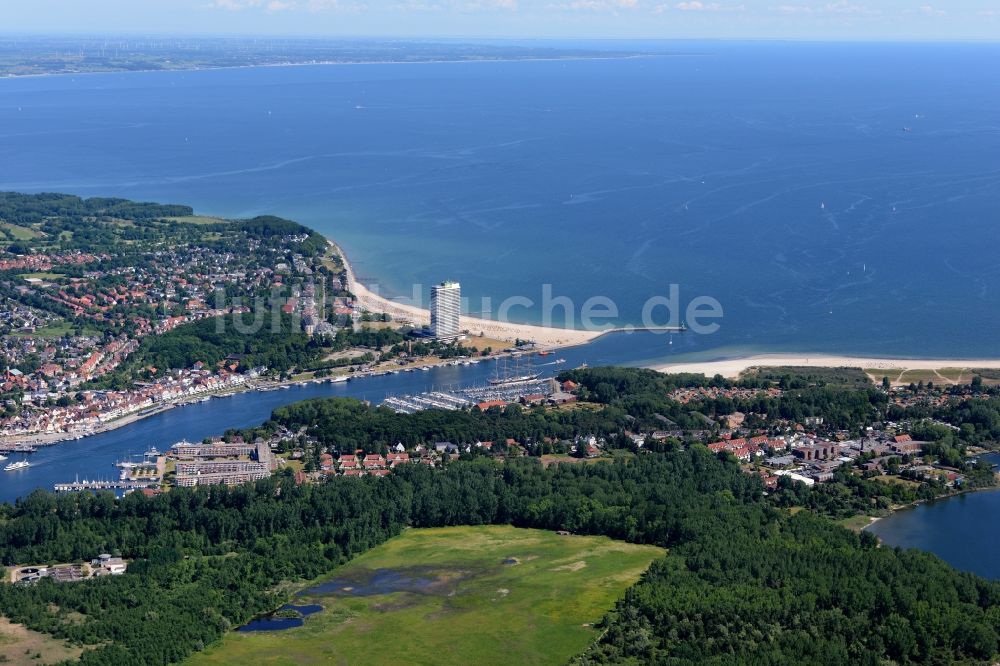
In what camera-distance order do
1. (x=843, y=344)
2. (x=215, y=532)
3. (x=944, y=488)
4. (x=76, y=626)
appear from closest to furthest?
(x=76, y=626) < (x=215, y=532) < (x=944, y=488) < (x=843, y=344)

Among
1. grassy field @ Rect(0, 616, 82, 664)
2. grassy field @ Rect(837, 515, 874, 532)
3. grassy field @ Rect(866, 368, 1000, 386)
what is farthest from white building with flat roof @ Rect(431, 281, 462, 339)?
grassy field @ Rect(0, 616, 82, 664)

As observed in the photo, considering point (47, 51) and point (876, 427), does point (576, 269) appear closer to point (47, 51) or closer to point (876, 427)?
point (876, 427)

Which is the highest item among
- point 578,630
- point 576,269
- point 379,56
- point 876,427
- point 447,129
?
point 379,56

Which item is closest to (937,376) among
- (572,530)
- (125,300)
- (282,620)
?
(572,530)

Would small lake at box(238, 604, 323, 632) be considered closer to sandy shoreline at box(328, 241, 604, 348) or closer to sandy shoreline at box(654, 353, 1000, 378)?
sandy shoreline at box(654, 353, 1000, 378)

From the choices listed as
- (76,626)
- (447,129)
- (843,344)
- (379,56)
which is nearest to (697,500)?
(76,626)

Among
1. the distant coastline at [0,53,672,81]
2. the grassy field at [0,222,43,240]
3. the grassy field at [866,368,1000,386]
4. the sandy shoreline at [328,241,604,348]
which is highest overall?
the distant coastline at [0,53,672,81]
